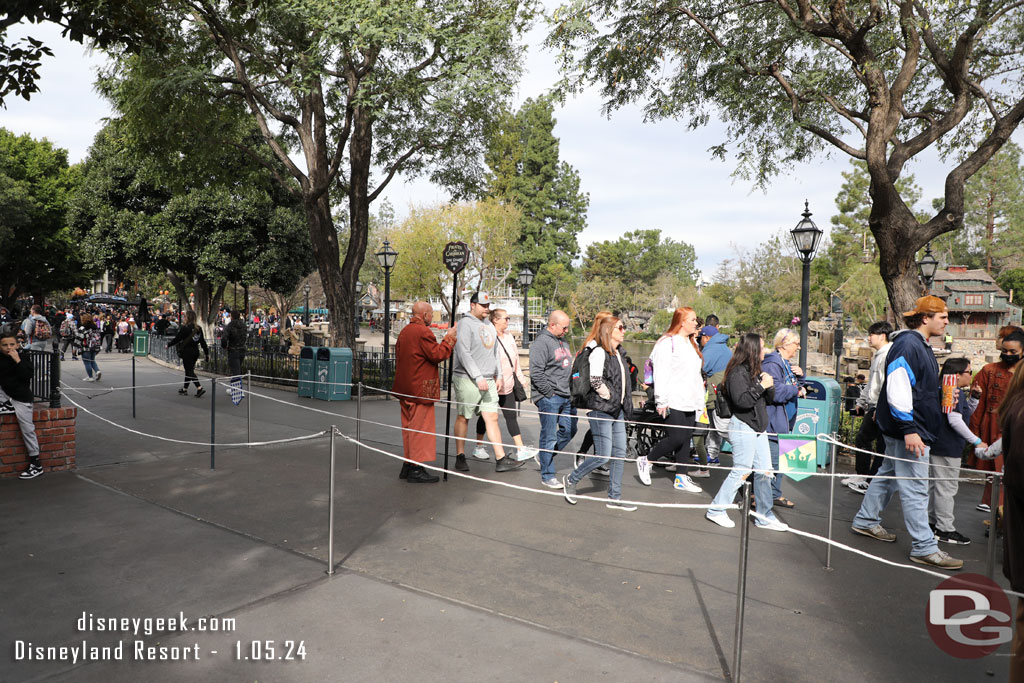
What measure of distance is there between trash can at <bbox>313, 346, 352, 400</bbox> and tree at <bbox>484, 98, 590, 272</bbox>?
1623 inches

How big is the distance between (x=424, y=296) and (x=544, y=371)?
38.6 meters

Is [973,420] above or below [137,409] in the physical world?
above

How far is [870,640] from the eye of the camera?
12.6ft

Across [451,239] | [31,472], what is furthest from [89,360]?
[451,239]

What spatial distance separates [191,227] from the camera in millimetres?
24016

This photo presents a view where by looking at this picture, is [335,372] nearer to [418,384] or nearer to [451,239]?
[418,384]

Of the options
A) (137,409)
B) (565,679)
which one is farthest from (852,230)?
(565,679)

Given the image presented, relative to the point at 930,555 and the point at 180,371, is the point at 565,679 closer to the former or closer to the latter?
the point at 930,555

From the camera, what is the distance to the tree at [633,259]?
77312 millimetres

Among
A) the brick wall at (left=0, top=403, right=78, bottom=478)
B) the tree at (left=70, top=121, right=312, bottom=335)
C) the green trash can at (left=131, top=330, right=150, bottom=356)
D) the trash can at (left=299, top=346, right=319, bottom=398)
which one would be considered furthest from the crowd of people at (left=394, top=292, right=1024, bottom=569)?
the green trash can at (left=131, top=330, right=150, bottom=356)

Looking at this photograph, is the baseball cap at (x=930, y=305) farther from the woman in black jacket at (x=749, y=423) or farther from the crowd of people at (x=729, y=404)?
the woman in black jacket at (x=749, y=423)

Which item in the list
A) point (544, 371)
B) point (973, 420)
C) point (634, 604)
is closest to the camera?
point (634, 604)

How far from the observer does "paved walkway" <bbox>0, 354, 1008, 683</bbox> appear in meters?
3.51

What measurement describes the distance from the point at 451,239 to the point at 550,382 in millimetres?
34921
